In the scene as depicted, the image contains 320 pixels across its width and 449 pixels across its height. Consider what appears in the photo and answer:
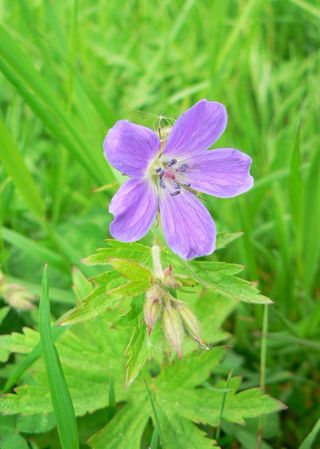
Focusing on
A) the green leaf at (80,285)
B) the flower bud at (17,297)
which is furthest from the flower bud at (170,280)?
the flower bud at (17,297)

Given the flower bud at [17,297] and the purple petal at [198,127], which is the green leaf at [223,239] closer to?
the purple petal at [198,127]

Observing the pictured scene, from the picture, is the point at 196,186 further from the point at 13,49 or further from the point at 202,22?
the point at 202,22

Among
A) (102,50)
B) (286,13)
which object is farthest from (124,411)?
(286,13)

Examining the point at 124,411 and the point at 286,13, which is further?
the point at 286,13

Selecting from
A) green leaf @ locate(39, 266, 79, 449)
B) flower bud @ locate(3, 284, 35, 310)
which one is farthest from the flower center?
flower bud @ locate(3, 284, 35, 310)

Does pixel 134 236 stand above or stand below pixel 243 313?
above

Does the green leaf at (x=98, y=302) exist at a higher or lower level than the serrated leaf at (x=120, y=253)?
lower
